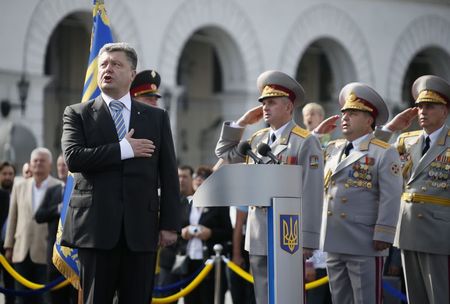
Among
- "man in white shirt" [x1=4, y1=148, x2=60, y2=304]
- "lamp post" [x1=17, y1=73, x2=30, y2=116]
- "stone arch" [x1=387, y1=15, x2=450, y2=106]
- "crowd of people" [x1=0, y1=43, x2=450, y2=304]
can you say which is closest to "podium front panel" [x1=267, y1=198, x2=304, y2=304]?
"crowd of people" [x1=0, y1=43, x2=450, y2=304]

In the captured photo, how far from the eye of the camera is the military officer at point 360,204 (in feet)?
23.6

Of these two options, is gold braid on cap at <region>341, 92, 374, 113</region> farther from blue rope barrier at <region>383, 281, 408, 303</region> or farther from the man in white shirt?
the man in white shirt

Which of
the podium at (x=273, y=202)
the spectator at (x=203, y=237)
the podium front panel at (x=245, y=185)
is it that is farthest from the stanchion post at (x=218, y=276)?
the podium front panel at (x=245, y=185)

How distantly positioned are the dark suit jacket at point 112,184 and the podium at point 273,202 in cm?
25

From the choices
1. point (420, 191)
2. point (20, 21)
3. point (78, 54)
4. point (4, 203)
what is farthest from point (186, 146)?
point (420, 191)

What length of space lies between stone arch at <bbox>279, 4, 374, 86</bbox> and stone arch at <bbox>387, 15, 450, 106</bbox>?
2.43 ft

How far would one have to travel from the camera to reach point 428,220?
7.26 metres

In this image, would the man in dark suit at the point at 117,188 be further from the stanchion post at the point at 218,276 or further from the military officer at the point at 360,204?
the stanchion post at the point at 218,276

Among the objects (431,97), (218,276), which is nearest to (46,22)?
(218,276)

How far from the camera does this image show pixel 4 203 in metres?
10.7

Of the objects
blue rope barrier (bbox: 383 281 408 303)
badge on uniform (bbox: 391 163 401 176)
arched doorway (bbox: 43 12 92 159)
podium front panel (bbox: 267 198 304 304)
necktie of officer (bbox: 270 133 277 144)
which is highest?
arched doorway (bbox: 43 12 92 159)

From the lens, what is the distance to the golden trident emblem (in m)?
5.77

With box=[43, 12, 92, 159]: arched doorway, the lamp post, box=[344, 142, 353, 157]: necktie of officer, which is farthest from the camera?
box=[43, 12, 92, 159]: arched doorway

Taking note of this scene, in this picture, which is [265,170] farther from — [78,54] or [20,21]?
[78,54]
